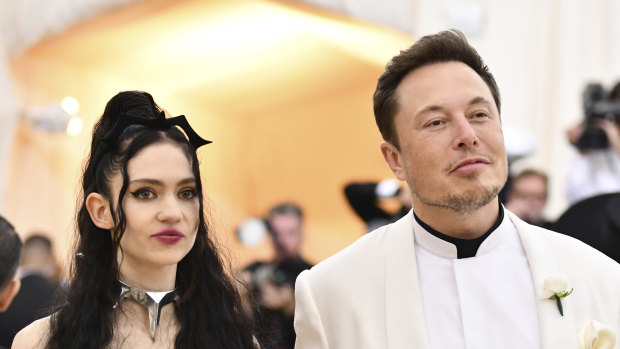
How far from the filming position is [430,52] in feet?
8.71

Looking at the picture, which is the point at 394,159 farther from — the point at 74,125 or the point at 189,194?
the point at 74,125

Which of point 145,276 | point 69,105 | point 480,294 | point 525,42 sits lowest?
point 480,294

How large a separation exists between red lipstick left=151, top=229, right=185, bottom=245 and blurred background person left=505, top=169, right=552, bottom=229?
104 inches

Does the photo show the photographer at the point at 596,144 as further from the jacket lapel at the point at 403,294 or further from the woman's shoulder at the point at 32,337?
the woman's shoulder at the point at 32,337

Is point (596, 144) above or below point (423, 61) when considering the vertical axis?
below

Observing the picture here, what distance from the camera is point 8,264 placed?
2.94 meters

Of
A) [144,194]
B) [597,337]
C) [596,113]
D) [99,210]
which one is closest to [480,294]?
[597,337]

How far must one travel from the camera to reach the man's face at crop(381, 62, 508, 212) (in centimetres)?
245

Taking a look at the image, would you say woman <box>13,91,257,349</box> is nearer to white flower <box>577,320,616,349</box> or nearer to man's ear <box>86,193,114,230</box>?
man's ear <box>86,193,114,230</box>

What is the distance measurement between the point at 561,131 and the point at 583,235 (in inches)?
173

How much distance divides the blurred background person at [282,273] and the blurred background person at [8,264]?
5.11 ft

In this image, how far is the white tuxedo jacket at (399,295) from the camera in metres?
2.40

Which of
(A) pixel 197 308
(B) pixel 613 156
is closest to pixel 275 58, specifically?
(B) pixel 613 156

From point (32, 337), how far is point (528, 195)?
122 inches
